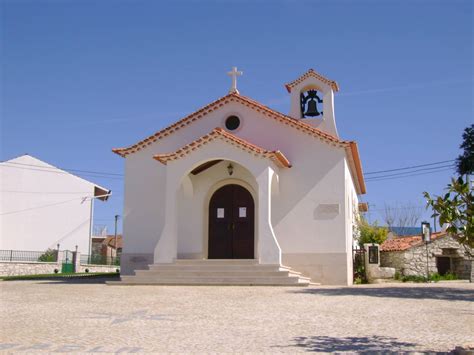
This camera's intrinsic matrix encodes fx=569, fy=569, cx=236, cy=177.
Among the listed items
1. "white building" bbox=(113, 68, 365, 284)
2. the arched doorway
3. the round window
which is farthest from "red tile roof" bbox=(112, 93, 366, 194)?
the arched doorway

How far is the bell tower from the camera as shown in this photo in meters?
23.3

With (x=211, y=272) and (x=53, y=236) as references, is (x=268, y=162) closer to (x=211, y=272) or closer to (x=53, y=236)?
(x=211, y=272)

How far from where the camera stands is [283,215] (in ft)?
68.2

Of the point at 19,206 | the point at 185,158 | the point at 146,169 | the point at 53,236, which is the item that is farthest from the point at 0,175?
the point at 185,158

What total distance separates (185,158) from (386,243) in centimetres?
1367

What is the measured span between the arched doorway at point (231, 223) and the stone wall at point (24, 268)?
19.0 metres

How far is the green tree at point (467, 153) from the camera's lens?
24.1 metres

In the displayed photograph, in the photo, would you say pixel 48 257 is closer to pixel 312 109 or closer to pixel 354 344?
pixel 312 109

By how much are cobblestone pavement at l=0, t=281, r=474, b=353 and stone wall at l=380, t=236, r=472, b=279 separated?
11.9 metres

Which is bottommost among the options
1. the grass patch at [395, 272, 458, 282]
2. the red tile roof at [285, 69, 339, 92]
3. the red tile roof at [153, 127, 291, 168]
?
the grass patch at [395, 272, 458, 282]

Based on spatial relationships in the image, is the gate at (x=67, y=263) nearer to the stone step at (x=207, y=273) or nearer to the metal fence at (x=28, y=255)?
the metal fence at (x=28, y=255)

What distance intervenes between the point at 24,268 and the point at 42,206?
35.2 ft

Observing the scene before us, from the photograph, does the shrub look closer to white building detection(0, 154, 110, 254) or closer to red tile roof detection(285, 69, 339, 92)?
white building detection(0, 154, 110, 254)

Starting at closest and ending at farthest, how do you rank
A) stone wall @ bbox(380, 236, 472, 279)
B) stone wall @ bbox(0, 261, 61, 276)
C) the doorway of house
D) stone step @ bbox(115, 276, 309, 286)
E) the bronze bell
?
1. stone step @ bbox(115, 276, 309, 286)
2. the bronze bell
3. stone wall @ bbox(380, 236, 472, 279)
4. the doorway of house
5. stone wall @ bbox(0, 261, 61, 276)
